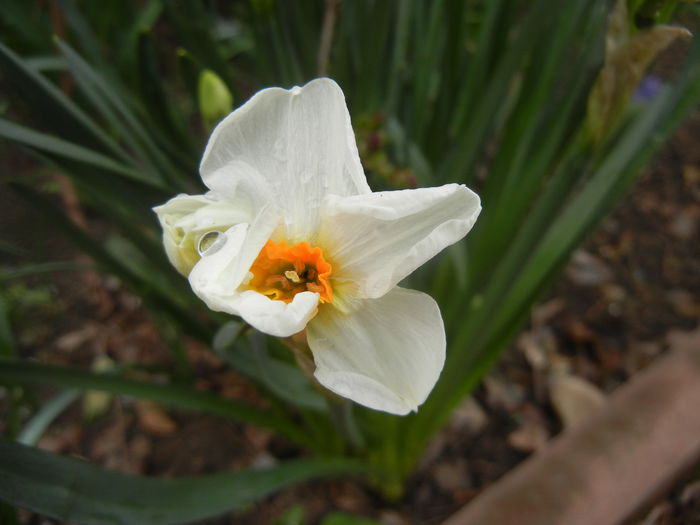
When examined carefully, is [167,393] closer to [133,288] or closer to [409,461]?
[133,288]

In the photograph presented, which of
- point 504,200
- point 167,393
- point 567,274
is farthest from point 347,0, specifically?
point 567,274

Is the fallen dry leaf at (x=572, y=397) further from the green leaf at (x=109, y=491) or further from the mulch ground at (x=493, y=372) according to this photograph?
the green leaf at (x=109, y=491)

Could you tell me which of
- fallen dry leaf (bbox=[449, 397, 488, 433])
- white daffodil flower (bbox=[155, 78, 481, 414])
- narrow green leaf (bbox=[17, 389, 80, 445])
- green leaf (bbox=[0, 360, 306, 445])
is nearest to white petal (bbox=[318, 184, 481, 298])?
white daffodil flower (bbox=[155, 78, 481, 414])

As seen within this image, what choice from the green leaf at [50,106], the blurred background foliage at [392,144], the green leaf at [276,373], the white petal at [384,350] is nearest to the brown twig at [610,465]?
the blurred background foliage at [392,144]

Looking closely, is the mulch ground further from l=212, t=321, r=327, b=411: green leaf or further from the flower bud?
the flower bud

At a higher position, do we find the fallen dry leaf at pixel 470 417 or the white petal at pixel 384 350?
the white petal at pixel 384 350

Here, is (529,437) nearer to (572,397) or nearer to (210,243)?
(572,397)

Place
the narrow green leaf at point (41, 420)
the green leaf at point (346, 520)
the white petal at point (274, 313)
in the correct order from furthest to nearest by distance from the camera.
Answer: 1. the green leaf at point (346, 520)
2. the narrow green leaf at point (41, 420)
3. the white petal at point (274, 313)
